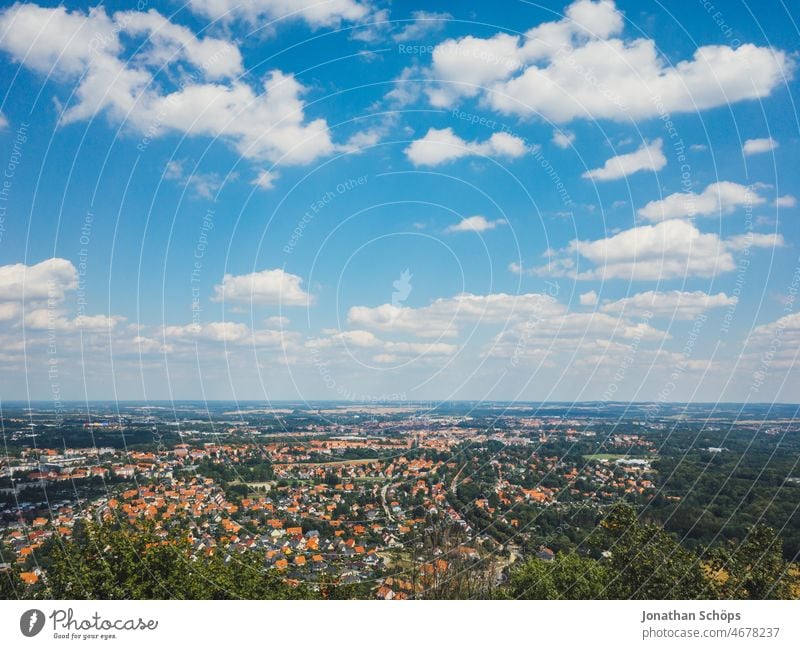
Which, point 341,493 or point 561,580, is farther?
point 341,493

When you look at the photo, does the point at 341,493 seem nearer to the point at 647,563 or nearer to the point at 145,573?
the point at 145,573

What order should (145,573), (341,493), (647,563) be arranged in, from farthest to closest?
(341,493)
(647,563)
(145,573)

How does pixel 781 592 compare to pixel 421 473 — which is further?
pixel 421 473

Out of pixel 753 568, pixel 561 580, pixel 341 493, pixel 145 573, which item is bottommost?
→ pixel 561 580

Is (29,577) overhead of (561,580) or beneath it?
overhead

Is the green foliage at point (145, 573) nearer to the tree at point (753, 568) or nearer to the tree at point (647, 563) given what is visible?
the tree at point (647, 563)

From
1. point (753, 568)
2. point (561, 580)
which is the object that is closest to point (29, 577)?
point (561, 580)

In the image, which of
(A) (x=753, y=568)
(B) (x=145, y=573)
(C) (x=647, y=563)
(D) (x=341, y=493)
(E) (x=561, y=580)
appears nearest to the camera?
(B) (x=145, y=573)

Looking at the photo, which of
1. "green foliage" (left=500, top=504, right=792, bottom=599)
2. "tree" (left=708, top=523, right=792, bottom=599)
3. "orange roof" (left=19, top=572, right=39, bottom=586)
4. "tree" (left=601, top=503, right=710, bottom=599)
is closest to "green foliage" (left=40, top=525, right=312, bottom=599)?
"orange roof" (left=19, top=572, right=39, bottom=586)

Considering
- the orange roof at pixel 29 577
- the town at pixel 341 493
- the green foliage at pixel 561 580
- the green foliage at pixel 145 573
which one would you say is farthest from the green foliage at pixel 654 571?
the orange roof at pixel 29 577
